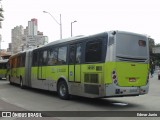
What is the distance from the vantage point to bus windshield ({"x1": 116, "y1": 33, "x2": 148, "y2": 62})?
12.4 metres

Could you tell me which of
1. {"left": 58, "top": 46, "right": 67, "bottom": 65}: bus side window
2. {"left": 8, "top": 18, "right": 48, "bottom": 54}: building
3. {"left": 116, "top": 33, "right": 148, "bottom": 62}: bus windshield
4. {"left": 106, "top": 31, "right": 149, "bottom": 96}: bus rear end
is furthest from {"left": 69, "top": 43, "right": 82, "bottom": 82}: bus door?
{"left": 8, "top": 18, "right": 48, "bottom": 54}: building

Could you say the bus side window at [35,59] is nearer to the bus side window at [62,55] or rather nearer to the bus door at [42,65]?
the bus door at [42,65]

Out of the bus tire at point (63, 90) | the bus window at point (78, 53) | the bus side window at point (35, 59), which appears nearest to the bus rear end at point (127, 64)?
the bus window at point (78, 53)

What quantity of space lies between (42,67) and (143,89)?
743 centimetres

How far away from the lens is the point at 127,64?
12625mm

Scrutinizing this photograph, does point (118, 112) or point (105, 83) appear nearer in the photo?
point (118, 112)

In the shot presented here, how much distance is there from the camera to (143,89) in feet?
42.9

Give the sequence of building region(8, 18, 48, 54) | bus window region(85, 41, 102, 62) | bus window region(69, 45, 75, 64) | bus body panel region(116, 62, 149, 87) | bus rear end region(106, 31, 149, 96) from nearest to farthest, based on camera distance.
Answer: bus rear end region(106, 31, 149, 96) < bus body panel region(116, 62, 149, 87) < bus window region(85, 41, 102, 62) < bus window region(69, 45, 75, 64) < building region(8, 18, 48, 54)

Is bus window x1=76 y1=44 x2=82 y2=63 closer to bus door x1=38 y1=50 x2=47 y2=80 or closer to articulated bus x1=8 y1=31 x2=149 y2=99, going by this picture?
articulated bus x1=8 y1=31 x2=149 y2=99

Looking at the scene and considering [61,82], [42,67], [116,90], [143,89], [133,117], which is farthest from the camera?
[42,67]

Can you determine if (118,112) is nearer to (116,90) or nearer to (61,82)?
(116,90)

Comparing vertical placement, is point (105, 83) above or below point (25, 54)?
below

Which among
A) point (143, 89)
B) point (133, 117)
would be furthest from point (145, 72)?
point (133, 117)

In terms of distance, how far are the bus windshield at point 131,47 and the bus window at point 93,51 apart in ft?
2.51
